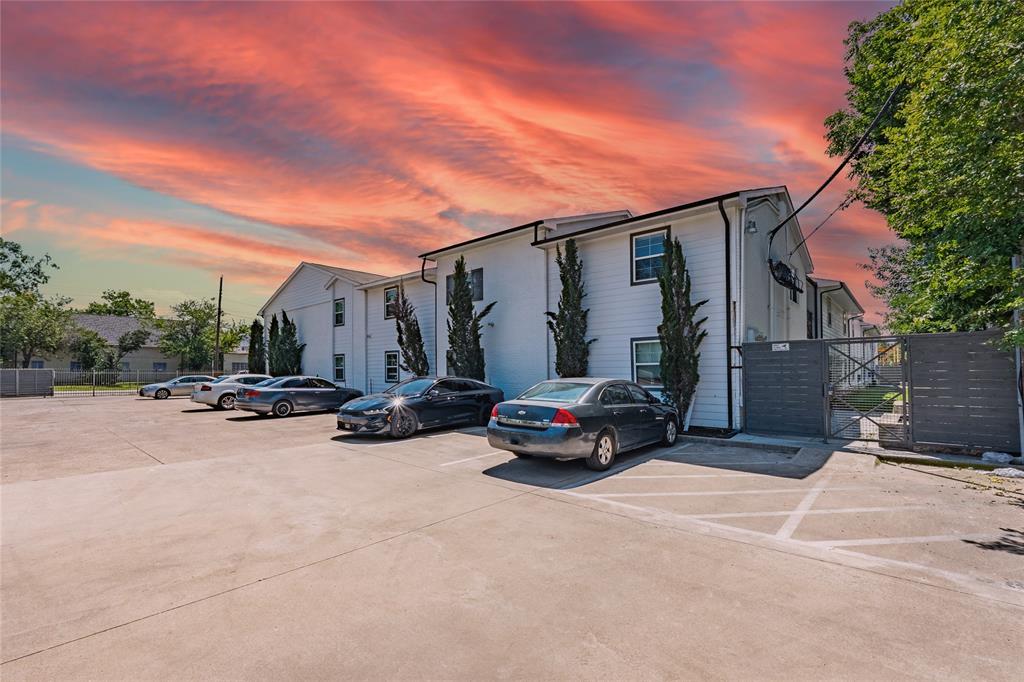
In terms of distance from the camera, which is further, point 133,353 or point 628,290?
point 133,353

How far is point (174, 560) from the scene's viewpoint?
4332 millimetres

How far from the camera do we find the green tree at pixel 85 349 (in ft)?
137

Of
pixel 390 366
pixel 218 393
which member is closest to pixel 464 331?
pixel 390 366

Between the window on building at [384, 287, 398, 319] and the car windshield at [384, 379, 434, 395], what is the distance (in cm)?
968

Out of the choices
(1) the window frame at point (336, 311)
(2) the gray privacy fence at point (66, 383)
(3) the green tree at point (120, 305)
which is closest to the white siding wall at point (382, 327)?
(1) the window frame at point (336, 311)

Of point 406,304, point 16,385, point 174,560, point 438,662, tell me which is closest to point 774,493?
point 438,662

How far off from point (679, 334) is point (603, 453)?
5117 mm

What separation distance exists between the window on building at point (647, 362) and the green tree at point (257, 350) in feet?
84.9

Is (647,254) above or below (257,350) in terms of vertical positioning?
above

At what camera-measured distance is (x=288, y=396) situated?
16578 mm

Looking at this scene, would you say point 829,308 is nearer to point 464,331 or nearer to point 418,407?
point 464,331

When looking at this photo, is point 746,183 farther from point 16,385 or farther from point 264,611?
point 16,385

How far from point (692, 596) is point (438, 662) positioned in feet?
6.49

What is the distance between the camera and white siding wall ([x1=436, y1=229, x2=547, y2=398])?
51.9ft
